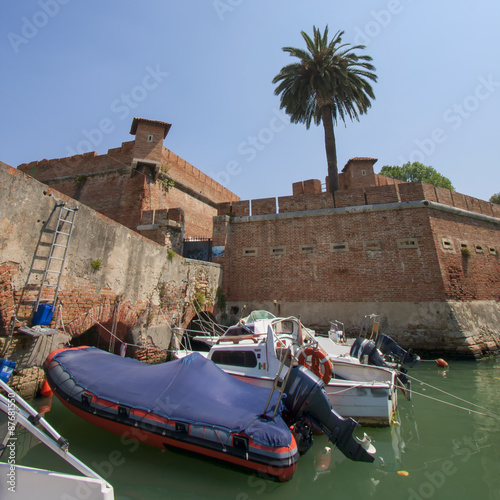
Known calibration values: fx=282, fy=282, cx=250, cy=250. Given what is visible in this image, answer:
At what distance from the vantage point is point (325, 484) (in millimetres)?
3846

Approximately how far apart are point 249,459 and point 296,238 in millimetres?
10546

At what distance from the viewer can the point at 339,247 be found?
42.0 ft

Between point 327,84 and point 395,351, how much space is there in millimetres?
13290

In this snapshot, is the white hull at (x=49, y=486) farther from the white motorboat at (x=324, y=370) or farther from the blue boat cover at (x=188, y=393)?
the white motorboat at (x=324, y=370)

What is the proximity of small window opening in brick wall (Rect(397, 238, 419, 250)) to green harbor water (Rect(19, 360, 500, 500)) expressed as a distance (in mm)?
7609

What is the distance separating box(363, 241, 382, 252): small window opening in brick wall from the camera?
12.3 metres

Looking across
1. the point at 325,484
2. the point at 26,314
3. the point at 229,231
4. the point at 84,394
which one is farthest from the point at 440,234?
the point at 26,314

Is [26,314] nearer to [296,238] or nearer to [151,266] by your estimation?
[151,266]

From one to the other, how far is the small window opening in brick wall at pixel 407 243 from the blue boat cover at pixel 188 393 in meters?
10.0

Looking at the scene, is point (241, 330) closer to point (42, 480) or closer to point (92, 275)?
point (92, 275)

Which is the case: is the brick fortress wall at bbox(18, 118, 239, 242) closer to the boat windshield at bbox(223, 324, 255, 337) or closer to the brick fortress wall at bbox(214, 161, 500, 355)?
the brick fortress wall at bbox(214, 161, 500, 355)

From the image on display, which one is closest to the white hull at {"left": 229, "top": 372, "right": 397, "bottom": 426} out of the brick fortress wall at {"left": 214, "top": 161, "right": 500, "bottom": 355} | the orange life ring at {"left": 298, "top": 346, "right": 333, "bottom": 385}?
the orange life ring at {"left": 298, "top": 346, "right": 333, "bottom": 385}

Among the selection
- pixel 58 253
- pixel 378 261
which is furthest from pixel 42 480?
pixel 378 261

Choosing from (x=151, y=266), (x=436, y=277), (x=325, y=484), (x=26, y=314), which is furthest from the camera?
(x=436, y=277)
